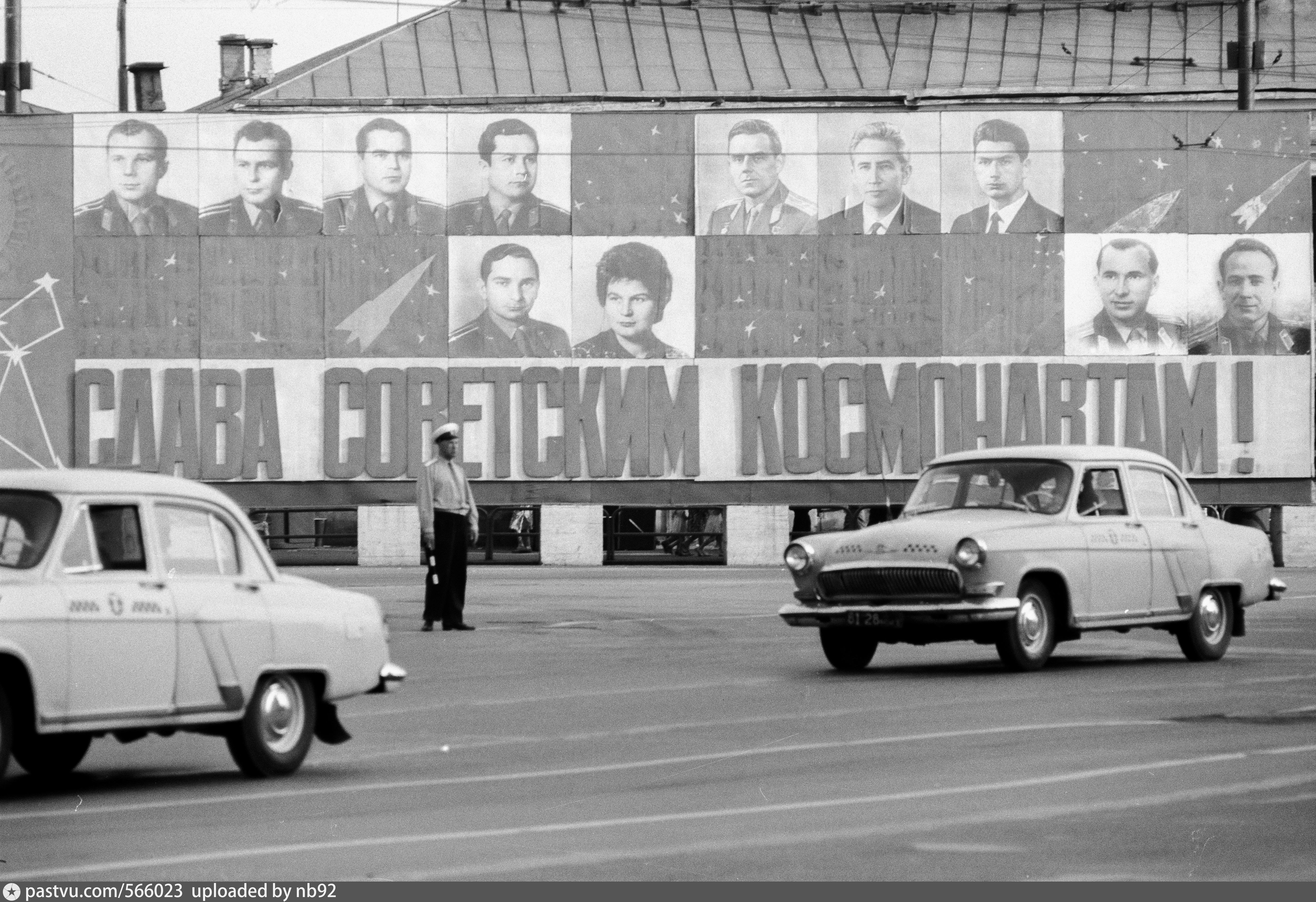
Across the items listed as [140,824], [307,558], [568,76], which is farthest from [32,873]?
[568,76]

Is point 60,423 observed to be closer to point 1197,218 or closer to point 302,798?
point 1197,218

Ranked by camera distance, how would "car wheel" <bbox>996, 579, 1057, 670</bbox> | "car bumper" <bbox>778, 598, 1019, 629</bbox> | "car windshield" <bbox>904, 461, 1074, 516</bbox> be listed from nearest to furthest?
"car bumper" <bbox>778, 598, 1019, 629</bbox>, "car wheel" <bbox>996, 579, 1057, 670</bbox>, "car windshield" <bbox>904, 461, 1074, 516</bbox>

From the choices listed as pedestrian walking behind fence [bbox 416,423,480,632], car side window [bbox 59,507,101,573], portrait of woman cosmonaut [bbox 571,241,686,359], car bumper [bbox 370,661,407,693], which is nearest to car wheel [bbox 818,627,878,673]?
pedestrian walking behind fence [bbox 416,423,480,632]

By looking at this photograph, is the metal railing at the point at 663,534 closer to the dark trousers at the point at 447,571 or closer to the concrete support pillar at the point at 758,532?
the concrete support pillar at the point at 758,532

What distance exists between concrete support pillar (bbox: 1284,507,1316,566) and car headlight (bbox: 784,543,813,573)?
26.2m

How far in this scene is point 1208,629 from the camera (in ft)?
58.8

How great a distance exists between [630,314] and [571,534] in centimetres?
415

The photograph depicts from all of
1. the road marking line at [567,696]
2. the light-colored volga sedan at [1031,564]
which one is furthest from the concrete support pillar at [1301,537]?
the road marking line at [567,696]

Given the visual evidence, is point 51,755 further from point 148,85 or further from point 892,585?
point 148,85

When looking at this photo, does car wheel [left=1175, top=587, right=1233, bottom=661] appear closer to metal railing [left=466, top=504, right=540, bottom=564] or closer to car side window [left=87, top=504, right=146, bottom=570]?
car side window [left=87, top=504, right=146, bottom=570]

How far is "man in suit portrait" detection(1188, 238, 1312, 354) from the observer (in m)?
42.2

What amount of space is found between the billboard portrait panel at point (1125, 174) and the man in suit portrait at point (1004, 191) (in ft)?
1.88

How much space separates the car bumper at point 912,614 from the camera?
15883 millimetres

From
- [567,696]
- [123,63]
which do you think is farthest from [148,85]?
[567,696]
